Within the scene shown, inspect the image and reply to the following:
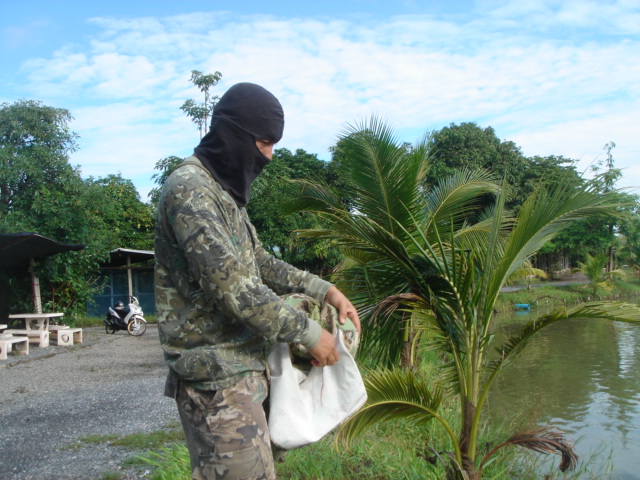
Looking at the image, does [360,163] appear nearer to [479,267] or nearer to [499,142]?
[479,267]

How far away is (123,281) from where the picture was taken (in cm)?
2028

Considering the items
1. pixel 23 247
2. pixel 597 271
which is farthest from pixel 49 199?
pixel 597 271

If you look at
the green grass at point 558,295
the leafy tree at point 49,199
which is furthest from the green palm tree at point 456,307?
the green grass at point 558,295

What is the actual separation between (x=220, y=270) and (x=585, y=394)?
942 cm

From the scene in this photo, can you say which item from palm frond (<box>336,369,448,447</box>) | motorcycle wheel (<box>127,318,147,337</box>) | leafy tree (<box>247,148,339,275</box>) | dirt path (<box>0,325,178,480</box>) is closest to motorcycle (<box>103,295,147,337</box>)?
motorcycle wheel (<box>127,318,147,337</box>)

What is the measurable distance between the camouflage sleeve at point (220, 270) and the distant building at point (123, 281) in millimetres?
17557

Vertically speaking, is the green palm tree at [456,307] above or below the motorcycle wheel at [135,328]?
above

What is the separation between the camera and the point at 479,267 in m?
4.29

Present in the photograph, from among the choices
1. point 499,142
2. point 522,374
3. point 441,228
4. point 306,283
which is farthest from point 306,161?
point 306,283

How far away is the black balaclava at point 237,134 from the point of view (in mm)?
1876

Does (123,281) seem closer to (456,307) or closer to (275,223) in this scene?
(275,223)

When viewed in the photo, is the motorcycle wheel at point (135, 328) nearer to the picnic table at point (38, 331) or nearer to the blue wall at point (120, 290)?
the picnic table at point (38, 331)

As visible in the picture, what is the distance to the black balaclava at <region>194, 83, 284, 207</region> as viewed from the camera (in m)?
1.88

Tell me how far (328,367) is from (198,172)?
0.73 metres
